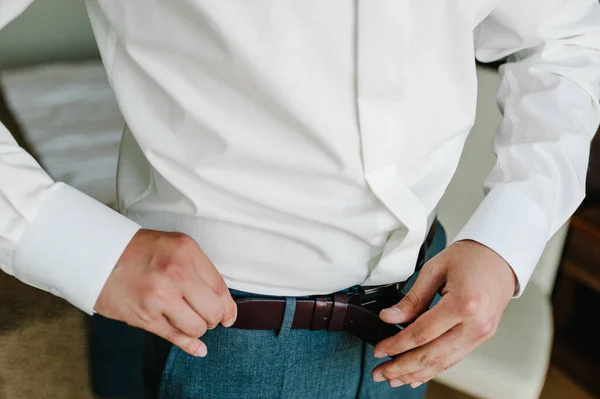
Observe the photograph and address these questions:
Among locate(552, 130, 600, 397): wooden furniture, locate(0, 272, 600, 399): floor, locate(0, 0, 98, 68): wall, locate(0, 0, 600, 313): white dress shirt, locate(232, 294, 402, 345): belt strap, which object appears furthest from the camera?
locate(0, 0, 98, 68): wall

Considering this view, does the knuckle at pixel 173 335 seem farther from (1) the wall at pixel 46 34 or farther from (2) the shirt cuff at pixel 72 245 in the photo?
(1) the wall at pixel 46 34

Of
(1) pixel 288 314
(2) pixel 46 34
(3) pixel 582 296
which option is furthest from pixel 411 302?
(2) pixel 46 34

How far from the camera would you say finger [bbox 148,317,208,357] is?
513mm

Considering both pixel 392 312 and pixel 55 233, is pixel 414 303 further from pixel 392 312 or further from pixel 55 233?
pixel 55 233

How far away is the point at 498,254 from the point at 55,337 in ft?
4.05

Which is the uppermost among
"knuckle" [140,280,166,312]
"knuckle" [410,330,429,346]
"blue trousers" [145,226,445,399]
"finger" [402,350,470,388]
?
"knuckle" [140,280,166,312]

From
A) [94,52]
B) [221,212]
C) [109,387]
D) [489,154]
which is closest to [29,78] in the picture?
[94,52]

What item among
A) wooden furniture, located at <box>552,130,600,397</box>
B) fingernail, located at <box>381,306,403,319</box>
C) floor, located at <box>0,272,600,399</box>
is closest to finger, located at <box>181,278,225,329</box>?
fingernail, located at <box>381,306,403,319</box>

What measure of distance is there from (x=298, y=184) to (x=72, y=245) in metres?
0.20

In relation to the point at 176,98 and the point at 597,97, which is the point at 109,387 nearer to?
the point at 176,98

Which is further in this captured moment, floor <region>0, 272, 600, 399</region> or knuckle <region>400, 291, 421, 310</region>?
floor <region>0, 272, 600, 399</region>

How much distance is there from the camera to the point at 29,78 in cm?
185

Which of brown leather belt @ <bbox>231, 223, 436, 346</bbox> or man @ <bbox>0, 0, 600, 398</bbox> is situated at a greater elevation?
man @ <bbox>0, 0, 600, 398</bbox>

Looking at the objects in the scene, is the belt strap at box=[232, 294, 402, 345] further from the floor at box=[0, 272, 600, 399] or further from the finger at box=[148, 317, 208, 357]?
the floor at box=[0, 272, 600, 399]
